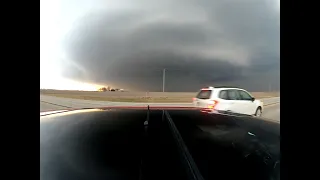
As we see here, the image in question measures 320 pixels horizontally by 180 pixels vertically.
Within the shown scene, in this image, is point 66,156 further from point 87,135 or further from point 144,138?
point 144,138

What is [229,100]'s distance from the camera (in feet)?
17.3

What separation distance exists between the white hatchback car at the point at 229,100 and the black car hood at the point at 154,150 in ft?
5.13

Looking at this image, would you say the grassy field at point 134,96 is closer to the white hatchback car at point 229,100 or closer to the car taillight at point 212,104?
the white hatchback car at point 229,100

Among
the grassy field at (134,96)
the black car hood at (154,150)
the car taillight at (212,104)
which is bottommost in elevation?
the black car hood at (154,150)

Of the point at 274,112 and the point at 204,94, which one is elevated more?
the point at 204,94

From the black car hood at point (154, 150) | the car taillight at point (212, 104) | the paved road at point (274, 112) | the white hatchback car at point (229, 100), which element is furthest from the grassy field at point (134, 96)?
the car taillight at point (212, 104)

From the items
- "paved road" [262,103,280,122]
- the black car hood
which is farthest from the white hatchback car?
the black car hood

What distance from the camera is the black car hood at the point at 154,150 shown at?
1.61m

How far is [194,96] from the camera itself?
407cm

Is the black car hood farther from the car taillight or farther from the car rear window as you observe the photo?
the car taillight

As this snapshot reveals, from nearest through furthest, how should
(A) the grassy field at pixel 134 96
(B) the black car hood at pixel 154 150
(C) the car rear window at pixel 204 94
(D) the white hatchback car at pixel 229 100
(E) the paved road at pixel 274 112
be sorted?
(B) the black car hood at pixel 154 150 < (E) the paved road at pixel 274 112 < (A) the grassy field at pixel 134 96 < (C) the car rear window at pixel 204 94 < (D) the white hatchback car at pixel 229 100

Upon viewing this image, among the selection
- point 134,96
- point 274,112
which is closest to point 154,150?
point 274,112

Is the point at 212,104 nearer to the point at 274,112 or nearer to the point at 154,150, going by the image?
the point at 274,112

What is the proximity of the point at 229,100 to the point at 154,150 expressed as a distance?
3.60m
